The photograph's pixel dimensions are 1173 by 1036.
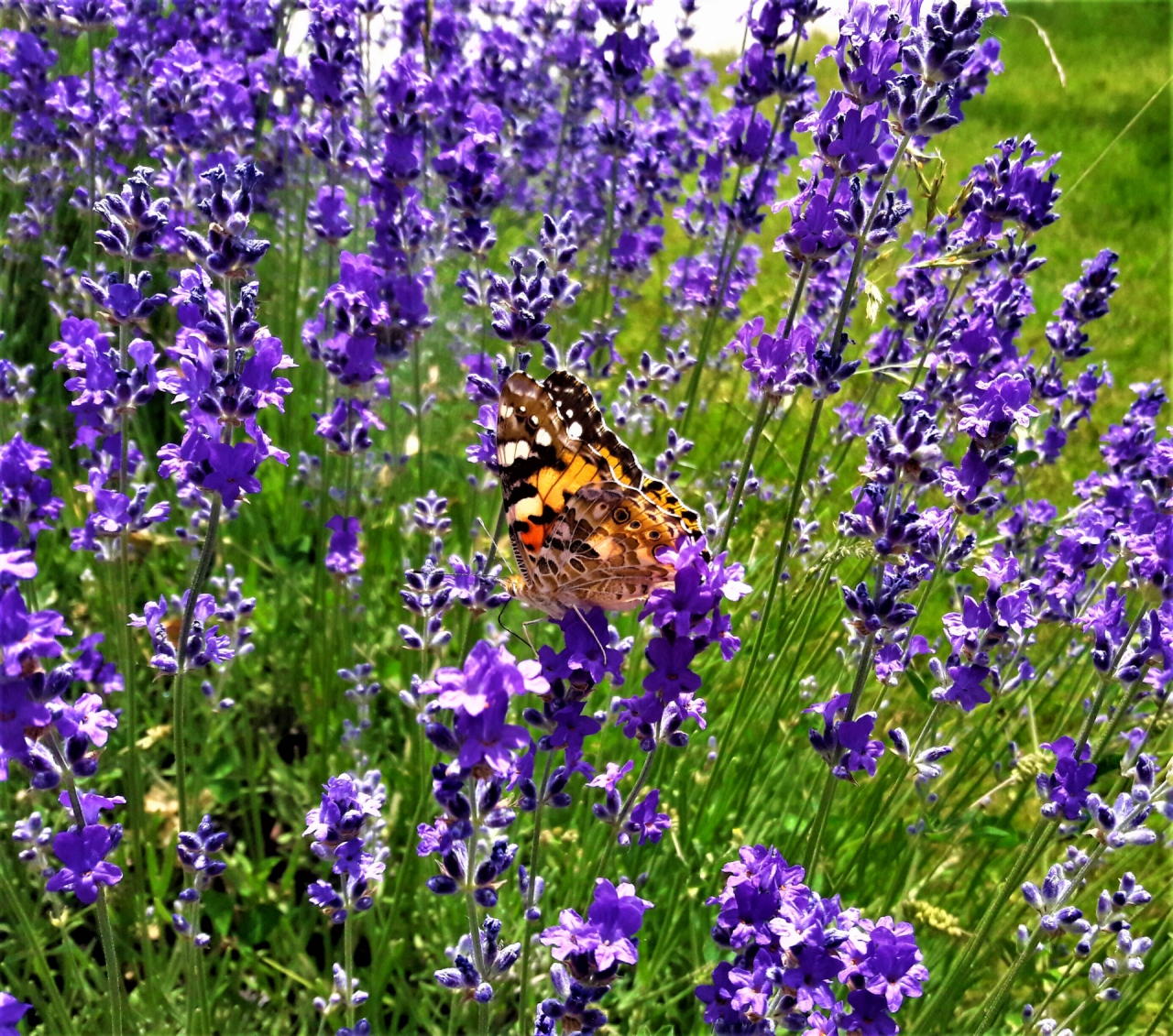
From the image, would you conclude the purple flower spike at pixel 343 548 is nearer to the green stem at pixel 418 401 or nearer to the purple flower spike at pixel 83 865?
the green stem at pixel 418 401

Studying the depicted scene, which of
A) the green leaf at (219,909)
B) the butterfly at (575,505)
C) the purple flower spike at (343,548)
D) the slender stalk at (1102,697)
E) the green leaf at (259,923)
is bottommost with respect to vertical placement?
the green leaf at (259,923)

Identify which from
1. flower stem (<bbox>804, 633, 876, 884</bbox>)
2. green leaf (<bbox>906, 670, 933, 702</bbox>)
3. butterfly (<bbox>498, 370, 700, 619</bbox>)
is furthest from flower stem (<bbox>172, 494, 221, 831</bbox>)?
green leaf (<bbox>906, 670, 933, 702</bbox>)

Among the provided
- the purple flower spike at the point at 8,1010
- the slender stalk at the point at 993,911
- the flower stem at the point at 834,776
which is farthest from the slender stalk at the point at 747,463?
the purple flower spike at the point at 8,1010

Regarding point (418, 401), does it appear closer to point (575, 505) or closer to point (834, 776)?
point (575, 505)

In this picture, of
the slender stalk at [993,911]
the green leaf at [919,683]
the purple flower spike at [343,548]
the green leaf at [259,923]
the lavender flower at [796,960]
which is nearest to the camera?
the lavender flower at [796,960]

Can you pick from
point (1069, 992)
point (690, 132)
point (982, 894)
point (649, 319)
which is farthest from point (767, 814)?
point (649, 319)

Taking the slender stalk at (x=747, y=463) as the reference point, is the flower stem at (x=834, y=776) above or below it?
below

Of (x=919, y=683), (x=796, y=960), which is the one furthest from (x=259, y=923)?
(x=919, y=683)

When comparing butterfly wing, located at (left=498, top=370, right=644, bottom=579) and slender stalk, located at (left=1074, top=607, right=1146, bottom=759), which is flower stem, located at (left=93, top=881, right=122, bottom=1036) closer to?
butterfly wing, located at (left=498, top=370, right=644, bottom=579)

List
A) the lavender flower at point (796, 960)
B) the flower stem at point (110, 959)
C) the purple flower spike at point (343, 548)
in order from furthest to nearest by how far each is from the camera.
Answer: the purple flower spike at point (343, 548) → the flower stem at point (110, 959) → the lavender flower at point (796, 960)

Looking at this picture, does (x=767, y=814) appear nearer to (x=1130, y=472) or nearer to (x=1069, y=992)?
(x=1069, y=992)
